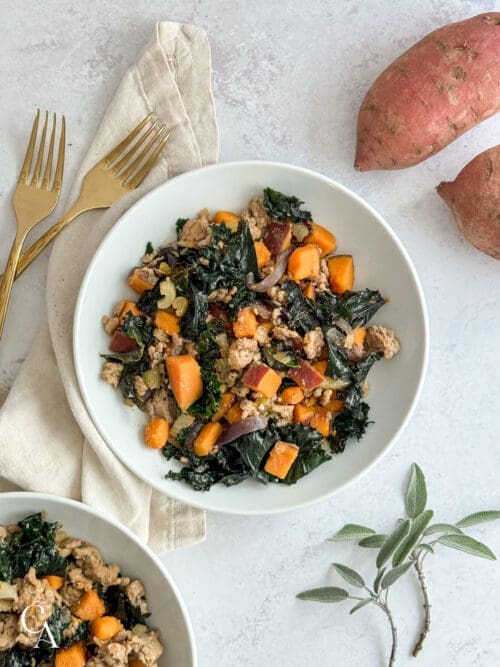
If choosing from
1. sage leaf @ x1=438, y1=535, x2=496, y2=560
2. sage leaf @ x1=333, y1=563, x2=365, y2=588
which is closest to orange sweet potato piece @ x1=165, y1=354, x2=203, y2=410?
sage leaf @ x1=333, y1=563, x2=365, y2=588

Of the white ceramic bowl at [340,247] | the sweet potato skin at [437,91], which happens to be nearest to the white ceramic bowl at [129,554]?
the white ceramic bowl at [340,247]

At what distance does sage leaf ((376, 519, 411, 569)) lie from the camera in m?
3.15

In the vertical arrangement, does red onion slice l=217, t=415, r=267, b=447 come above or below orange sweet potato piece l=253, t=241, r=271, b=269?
below

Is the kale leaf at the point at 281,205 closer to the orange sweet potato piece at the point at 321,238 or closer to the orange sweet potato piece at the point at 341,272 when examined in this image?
the orange sweet potato piece at the point at 321,238

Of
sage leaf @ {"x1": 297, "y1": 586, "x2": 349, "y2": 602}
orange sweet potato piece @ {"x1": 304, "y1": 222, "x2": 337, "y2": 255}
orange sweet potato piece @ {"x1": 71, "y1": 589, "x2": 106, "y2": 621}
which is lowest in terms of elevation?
sage leaf @ {"x1": 297, "y1": 586, "x2": 349, "y2": 602}

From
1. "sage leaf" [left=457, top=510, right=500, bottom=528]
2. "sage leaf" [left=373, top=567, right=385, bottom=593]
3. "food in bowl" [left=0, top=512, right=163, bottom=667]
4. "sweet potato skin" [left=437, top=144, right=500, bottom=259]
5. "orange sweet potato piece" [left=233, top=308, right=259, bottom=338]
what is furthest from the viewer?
"sage leaf" [left=457, top=510, right=500, bottom=528]

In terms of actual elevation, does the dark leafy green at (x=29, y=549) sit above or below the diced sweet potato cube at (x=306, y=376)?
below

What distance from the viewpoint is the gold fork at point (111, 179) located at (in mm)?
3123

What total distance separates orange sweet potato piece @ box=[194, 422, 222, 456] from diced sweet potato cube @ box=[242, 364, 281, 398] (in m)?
0.24

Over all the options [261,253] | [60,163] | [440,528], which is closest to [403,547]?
[440,528]

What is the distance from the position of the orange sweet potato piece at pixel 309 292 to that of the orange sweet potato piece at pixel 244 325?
0.25 m

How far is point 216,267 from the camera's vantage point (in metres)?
3.04

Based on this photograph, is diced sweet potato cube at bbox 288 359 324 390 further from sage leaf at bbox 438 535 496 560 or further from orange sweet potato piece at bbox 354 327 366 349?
sage leaf at bbox 438 535 496 560

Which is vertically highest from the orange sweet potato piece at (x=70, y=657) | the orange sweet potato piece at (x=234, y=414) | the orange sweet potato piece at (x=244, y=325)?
the orange sweet potato piece at (x=244, y=325)
